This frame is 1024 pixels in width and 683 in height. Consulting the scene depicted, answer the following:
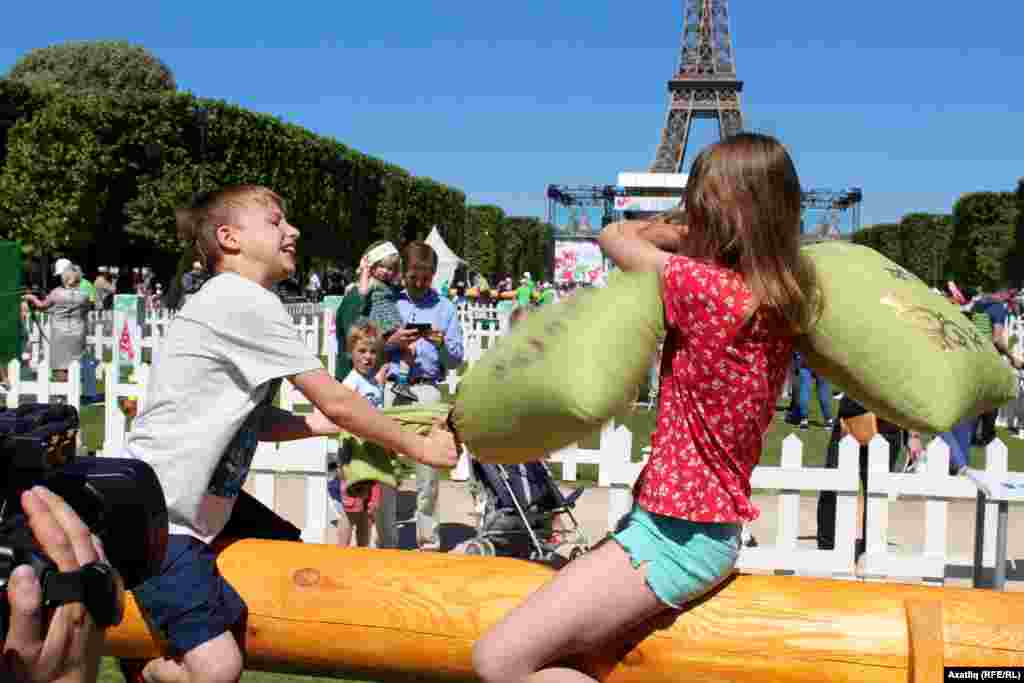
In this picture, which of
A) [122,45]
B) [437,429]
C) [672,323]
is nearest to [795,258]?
[672,323]

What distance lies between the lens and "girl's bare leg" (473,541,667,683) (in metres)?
2.12

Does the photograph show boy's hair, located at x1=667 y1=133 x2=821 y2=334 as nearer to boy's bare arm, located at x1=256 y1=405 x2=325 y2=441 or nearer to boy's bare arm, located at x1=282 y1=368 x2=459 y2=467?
boy's bare arm, located at x1=282 y1=368 x2=459 y2=467

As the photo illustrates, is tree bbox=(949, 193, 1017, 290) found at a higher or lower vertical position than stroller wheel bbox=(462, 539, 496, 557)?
higher

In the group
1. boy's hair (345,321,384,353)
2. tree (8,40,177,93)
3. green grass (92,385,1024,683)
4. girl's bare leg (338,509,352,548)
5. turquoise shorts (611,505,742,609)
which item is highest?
tree (8,40,177,93)

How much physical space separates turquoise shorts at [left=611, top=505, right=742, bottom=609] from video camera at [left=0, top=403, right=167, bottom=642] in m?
0.92

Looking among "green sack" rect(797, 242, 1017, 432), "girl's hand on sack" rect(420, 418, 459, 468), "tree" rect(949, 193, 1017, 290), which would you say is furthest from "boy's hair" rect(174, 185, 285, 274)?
"tree" rect(949, 193, 1017, 290)

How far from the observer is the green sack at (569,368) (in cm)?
205

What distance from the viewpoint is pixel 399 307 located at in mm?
6867

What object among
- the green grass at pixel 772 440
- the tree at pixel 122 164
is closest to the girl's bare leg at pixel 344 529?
the green grass at pixel 772 440

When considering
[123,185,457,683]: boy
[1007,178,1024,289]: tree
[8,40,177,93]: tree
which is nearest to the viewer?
[123,185,457,683]: boy

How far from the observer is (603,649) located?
7.45 feet

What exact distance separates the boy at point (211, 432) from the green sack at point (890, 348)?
0.86m

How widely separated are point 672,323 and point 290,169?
37.8 meters

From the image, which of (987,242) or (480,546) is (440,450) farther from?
(987,242)
